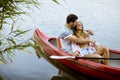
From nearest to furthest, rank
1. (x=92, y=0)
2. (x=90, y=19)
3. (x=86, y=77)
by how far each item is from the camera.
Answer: (x=86, y=77) → (x=90, y=19) → (x=92, y=0)

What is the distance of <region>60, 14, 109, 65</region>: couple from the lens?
590 centimetres

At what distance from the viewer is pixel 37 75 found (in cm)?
638

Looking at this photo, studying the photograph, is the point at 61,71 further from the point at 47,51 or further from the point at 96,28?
the point at 96,28

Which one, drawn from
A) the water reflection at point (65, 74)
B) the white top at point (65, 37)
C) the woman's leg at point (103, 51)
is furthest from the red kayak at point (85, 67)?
the woman's leg at point (103, 51)

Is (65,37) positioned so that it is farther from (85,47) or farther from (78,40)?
(85,47)

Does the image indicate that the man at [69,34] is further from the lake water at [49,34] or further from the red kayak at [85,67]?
the lake water at [49,34]

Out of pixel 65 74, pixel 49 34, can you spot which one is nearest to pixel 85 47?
pixel 65 74

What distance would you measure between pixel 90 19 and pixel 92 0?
479 inches

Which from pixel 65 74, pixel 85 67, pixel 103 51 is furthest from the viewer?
pixel 65 74

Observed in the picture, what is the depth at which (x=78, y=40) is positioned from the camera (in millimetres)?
5977

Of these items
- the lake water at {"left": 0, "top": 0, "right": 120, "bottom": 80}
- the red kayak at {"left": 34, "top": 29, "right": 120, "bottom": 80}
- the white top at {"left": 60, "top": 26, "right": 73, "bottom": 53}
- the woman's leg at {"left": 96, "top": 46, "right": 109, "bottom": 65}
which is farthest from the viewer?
the lake water at {"left": 0, "top": 0, "right": 120, "bottom": 80}

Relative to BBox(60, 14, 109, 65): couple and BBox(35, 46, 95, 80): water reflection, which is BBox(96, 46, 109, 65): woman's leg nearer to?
BBox(60, 14, 109, 65): couple

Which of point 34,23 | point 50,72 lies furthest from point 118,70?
point 34,23

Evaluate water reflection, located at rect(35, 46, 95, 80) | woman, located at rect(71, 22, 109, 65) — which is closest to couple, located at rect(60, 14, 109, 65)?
woman, located at rect(71, 22, 109, 65)
